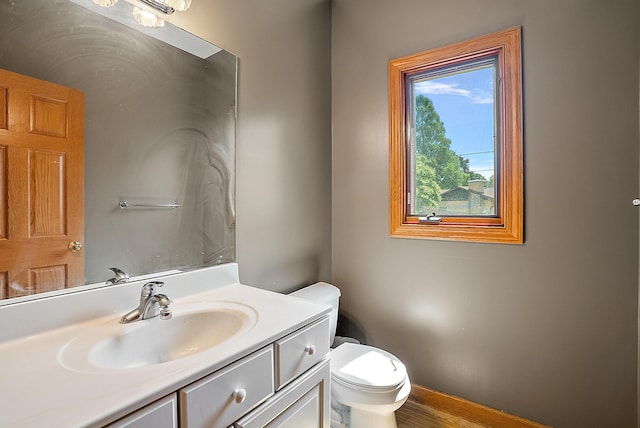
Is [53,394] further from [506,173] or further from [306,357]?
[506,173]

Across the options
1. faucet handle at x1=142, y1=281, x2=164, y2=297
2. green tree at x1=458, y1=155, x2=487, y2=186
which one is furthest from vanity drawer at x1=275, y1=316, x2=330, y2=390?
green tree at x1=458, y1=155, x2=487, y2=186

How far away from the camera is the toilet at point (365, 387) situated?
50.7 inches

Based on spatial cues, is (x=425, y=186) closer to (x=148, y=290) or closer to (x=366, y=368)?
(x=366, y=368)

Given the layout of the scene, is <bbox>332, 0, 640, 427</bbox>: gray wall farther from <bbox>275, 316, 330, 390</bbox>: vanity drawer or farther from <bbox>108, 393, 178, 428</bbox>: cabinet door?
<bbox>108, 393, 178, 428</bbox>: cabinet door

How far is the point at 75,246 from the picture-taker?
0.98 meters

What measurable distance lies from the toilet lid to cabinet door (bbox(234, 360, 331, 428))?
0.28 metres

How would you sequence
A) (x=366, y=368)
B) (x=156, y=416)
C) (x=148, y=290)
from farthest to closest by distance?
(x=366, y=368) < (x=148, y=290) < (x=156, y=416)

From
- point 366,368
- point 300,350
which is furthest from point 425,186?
point 300,350

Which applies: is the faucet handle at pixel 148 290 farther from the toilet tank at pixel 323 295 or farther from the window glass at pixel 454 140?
the window glass at pixel 454 140

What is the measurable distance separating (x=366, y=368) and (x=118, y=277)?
3.55ft

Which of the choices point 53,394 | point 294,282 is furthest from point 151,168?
point 294,282

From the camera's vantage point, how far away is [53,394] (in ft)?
1.90

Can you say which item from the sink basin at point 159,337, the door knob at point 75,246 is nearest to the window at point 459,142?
the sink basin at point 159,337

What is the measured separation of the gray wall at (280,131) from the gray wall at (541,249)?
0.97ft
